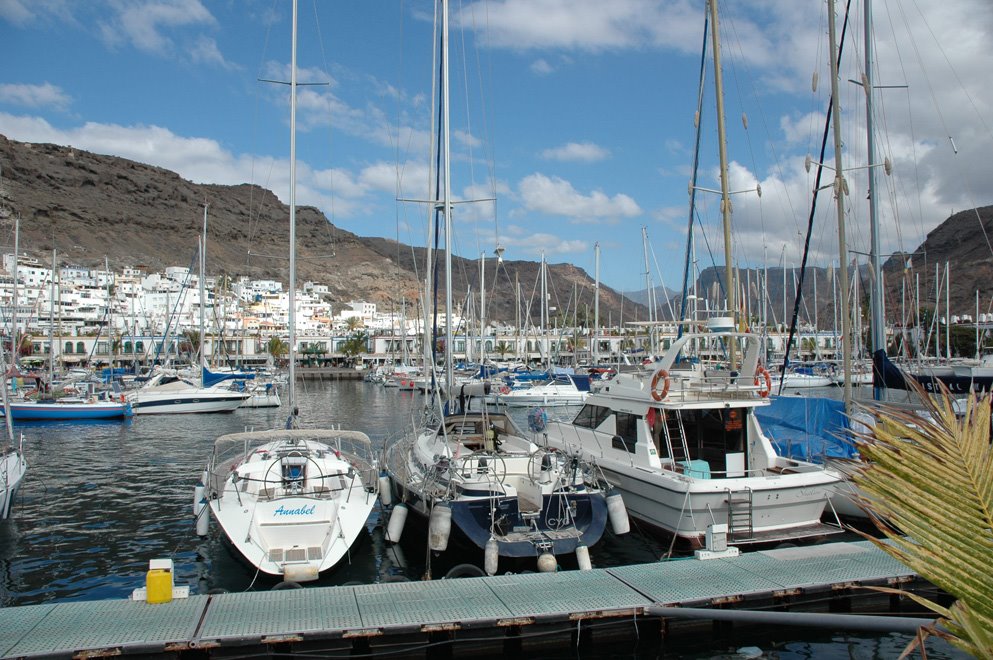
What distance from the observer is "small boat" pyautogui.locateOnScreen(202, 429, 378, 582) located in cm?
1155

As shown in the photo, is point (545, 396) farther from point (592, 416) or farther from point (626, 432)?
point (626, 432)

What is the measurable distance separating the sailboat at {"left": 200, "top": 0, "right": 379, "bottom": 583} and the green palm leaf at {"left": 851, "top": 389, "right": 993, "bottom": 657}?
34.2ft

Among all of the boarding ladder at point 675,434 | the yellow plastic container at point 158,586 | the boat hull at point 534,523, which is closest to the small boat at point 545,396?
the boarding ladder at point 675,434

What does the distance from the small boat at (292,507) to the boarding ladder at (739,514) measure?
20.5 feet

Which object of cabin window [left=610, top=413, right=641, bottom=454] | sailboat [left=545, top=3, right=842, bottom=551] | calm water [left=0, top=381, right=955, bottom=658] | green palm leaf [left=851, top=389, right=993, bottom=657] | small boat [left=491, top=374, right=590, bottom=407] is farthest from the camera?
small boat [left=491, top=374, right=590, bottom=407]

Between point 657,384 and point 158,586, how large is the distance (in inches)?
369

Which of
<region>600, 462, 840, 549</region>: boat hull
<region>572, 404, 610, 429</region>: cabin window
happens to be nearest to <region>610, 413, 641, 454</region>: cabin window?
<region>572, 404, 610, 429</region>: cabin window

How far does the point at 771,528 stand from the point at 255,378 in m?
45.7

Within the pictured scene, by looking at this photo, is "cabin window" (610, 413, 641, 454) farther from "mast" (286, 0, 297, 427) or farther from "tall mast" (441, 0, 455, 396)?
"mast" (286, 0, 297, 427)

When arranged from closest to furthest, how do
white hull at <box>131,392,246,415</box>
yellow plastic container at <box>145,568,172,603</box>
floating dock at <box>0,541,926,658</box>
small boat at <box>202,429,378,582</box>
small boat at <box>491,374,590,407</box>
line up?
floating dock at <box>0,541,926,658</box> → yellow plastic container at <box>145,568,172,603</box> → small boat at <box>202,429,378,582</box> → white hull at <box>131,392,246,415</box> → small boat at <box>491,374,590,407</box>

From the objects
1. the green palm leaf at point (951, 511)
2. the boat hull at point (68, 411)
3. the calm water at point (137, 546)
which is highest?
the green palm leaf at point (951, 511)

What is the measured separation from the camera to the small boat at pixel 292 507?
1155 centimetres

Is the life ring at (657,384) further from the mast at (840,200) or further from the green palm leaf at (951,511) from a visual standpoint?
the green palm leaf at (951,511)

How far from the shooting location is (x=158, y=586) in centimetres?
970
